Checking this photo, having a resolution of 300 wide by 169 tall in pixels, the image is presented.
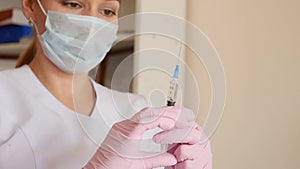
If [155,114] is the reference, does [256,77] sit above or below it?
below

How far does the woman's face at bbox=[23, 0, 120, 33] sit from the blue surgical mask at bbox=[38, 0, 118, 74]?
12 millimetres

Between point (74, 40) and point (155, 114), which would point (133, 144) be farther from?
point (74, 40)

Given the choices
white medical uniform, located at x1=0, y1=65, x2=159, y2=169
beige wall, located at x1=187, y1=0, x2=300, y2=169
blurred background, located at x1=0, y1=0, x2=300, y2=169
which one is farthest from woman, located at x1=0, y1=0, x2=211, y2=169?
beige wall, located at x1=187, y1=0, x2=300, y2=169

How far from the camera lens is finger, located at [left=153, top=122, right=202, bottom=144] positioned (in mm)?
774

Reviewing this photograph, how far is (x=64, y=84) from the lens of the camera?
995 mm

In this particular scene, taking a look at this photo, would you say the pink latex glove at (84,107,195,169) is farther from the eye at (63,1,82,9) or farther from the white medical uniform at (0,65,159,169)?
the eye at (63,1,82,9)

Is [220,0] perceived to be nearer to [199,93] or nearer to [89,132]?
[199,93]

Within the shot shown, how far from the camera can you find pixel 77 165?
912mm

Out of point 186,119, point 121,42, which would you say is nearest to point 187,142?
point 186,119

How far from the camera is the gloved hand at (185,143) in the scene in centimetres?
78

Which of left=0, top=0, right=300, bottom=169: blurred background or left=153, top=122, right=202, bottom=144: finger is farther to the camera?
left=0, top=0, right=300, bottom=169: blurred background

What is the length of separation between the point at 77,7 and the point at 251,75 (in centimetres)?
63

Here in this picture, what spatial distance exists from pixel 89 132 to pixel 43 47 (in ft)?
0.63

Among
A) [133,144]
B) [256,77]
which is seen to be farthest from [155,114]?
[256,77]
